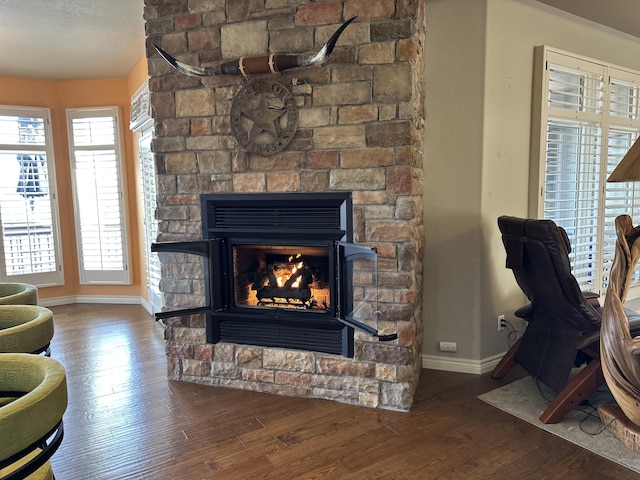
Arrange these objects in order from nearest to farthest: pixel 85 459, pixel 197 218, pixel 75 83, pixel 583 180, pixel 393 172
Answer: pixel 85 459 → pixel 393 172 → pixel 197 218 → pixel 583 180 → pixel 75 83

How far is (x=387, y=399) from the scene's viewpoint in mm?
2777

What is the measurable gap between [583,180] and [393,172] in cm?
215

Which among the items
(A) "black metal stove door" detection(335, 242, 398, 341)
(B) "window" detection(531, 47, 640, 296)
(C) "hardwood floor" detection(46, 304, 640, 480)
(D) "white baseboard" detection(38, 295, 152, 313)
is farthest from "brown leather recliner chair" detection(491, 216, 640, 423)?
(D) "white baseboard" detection(38, 295, 152, 313)

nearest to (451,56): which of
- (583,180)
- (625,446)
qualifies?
(583,180)

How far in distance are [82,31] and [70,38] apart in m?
0.27

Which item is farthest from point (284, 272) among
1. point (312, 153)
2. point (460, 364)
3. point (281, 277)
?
point (460, 364)

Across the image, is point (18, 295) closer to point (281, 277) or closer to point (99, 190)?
point (281, 277)

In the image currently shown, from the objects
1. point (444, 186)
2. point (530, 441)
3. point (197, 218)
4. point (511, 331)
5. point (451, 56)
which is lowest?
point (530, 441)

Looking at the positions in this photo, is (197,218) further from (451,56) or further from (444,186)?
(451,56)

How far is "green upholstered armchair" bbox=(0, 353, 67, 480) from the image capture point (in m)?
1.08

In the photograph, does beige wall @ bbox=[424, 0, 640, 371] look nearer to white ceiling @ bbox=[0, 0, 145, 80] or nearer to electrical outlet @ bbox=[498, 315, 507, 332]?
electrical outlet @ bbox=[498, 315, 507, 332]

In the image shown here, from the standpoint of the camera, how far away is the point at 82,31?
388 cm

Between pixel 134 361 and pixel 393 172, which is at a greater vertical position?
pixel 393 172

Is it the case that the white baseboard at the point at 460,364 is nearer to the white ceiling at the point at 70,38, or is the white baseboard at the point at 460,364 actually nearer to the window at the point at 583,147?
the window at the point at 583,147
